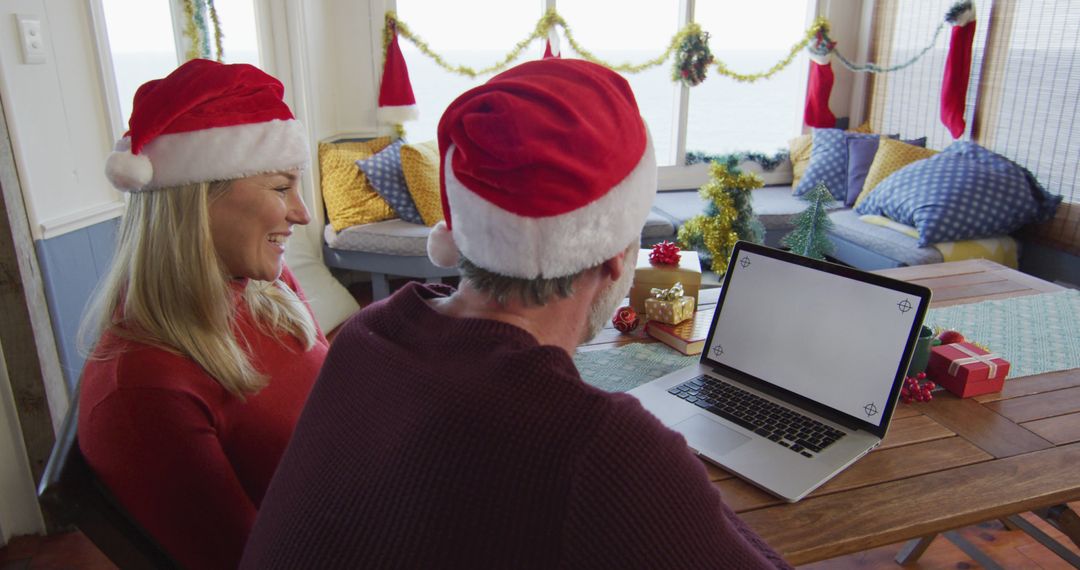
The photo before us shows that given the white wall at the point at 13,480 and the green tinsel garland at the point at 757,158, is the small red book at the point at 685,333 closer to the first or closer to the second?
the white wall at the point at 13,480

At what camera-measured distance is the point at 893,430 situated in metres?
1.25

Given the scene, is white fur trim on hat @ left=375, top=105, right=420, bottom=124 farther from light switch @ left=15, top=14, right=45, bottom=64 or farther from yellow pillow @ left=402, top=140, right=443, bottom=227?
light switch @ left=15, top=14, right=45, bottom=64

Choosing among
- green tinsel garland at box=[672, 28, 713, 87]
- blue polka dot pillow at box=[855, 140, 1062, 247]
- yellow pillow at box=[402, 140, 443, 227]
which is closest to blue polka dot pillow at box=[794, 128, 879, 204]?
blue polka dot pillow at box=[855, 140, 1062, 247]

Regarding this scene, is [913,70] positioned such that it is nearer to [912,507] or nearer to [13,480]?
[912,507]

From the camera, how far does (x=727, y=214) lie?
6.92 ft

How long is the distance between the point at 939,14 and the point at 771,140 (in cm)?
121

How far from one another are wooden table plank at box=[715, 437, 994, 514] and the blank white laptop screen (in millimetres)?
72

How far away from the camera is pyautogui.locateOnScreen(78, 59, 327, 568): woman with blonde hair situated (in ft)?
3.14

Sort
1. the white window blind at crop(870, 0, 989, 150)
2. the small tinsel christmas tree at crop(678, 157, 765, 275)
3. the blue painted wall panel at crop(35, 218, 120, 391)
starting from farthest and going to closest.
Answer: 1. the white window blind at crop(870, 0, 989, 150)
2. the small tinsel christmas tree at crop(678, 157, 765, 275)
3. the blue painted wall panel at crop(35, 218, 120, 391)

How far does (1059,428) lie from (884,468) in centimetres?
39

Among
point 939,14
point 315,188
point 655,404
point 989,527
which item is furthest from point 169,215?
point 939,14

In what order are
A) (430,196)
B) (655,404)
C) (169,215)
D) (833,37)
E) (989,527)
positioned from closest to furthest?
(169,215)
(655,404)
(989,527)
(430,196)
(833,37)

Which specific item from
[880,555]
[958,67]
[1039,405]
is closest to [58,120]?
[1039,405]

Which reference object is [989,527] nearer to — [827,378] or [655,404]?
[827,378]
